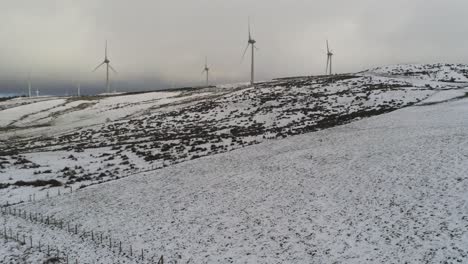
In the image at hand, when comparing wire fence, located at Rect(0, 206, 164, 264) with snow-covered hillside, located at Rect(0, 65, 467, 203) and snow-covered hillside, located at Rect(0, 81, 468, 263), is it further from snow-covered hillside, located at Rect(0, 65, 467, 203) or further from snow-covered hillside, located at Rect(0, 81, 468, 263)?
snow-covered hillside, located at Rect(0, 65, 467, 203)

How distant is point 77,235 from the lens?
81.2ft

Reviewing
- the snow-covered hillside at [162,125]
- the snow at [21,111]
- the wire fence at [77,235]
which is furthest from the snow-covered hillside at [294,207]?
the snow at [21,111]

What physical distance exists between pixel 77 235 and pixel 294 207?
44.1 feet

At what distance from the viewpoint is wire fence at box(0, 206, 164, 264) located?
21.1 meters

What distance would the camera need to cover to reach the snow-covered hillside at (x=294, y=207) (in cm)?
1990

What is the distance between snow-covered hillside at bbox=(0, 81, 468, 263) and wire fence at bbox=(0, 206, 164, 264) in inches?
11.3

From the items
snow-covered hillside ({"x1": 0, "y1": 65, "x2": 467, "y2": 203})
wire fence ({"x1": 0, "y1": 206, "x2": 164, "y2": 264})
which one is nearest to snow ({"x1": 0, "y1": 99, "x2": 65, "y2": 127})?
snow-covered hillside ({"x1": 0, "y1": 65, "x2": 467, "y2": 203})

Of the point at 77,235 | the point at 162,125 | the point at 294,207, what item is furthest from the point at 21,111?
the point at 294,207

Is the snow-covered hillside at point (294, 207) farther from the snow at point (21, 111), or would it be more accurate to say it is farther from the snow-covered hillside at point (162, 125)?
the snow at point (21, 111)

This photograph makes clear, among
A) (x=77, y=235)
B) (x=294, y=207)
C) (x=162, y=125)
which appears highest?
(x=162, y=125)

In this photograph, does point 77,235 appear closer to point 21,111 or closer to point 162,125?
point 162,125

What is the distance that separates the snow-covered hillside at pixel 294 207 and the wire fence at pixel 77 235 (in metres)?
0.29

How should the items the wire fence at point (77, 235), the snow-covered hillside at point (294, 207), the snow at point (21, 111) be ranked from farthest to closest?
the snow at point (21, 111), the wire fence at point (77, 235), the snow-covered hillside at point (294, 207)

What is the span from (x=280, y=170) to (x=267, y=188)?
13.8 feet
